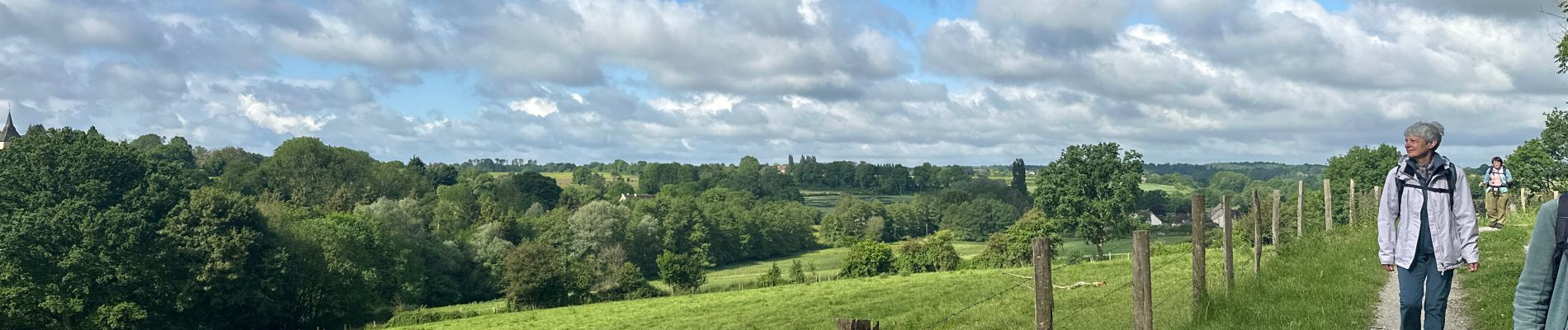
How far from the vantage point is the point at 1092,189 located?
65.7 meters

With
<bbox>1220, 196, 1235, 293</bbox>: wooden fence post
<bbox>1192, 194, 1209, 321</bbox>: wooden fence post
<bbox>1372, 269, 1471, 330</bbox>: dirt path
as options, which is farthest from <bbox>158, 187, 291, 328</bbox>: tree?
<bbox>1372, 269, 1471, 330</bbox>: dirt path

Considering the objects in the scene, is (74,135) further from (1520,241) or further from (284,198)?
(1520,241)

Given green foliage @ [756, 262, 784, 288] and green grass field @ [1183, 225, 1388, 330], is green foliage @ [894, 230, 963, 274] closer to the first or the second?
green foliage @ [756, 262, 784, 288]

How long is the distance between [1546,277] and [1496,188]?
70.0 ft

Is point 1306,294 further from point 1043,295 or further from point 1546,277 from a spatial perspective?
point 1546,277

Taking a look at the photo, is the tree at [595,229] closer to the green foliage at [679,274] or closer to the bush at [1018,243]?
the green foliage at [679,274]

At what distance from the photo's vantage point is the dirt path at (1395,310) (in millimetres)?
11008

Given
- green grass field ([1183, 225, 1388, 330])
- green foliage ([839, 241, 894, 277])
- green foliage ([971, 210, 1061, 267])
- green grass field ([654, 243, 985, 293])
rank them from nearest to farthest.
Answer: green grass field ([1183, 225, 1388, 330]) < green foliage ([971, 210, 1061, 267]) < green grass field ([654, 243, 985, 293]) < green foliage ([839, 241, 894, 277])

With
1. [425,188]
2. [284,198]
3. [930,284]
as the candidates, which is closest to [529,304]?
[930,284]

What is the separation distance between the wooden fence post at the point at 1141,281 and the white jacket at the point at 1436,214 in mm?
2746

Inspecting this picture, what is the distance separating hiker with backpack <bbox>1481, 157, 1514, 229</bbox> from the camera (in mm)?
20953

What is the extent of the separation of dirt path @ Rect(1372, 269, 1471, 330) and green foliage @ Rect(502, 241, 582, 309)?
61.9m

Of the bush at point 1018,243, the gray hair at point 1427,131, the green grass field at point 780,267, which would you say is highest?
the gray hair at point 1427,131

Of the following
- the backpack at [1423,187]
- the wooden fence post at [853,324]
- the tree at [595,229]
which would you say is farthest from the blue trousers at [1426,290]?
the tree at [595,229]
